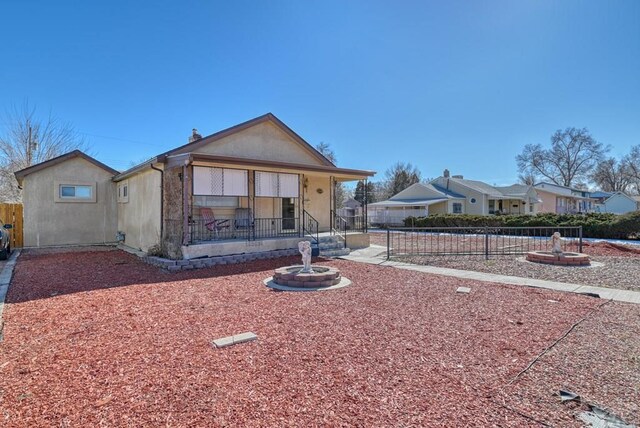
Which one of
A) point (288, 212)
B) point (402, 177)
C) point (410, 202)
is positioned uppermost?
point (402, 177)

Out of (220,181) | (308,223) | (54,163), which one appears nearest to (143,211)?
(220,181)

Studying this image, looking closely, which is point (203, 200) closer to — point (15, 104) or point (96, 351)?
point (96, 351)

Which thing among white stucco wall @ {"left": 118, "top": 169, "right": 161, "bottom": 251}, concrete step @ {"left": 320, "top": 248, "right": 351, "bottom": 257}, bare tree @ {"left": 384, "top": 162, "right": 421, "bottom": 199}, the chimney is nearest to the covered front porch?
concrete step @ {"left": 320, "top": 248, "right": 351, "bottom": 257}

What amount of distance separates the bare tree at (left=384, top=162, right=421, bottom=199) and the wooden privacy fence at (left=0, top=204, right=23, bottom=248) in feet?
142

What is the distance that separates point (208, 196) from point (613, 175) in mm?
75805

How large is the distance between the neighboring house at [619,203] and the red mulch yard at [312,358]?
57179mm

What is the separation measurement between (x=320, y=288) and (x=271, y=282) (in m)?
1.24

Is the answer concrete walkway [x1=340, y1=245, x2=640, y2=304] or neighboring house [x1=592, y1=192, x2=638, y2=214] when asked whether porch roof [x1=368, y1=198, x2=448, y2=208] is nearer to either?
concrete walkway [x1=340, y1=245, x2=640, y2=304]

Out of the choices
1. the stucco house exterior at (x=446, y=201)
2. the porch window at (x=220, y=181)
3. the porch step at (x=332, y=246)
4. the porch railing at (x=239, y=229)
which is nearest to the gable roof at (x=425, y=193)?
the stucco house exterior at (x=446, y=201)

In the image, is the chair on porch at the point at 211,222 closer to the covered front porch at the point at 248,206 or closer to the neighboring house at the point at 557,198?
the covered front porch at the point at 248,206

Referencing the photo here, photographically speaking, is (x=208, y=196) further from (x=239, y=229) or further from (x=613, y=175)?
(x=613, y=175)

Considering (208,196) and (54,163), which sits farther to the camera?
(54,163)

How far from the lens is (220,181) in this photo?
1095 centimetres

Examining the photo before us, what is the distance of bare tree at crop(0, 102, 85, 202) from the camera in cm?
2267
